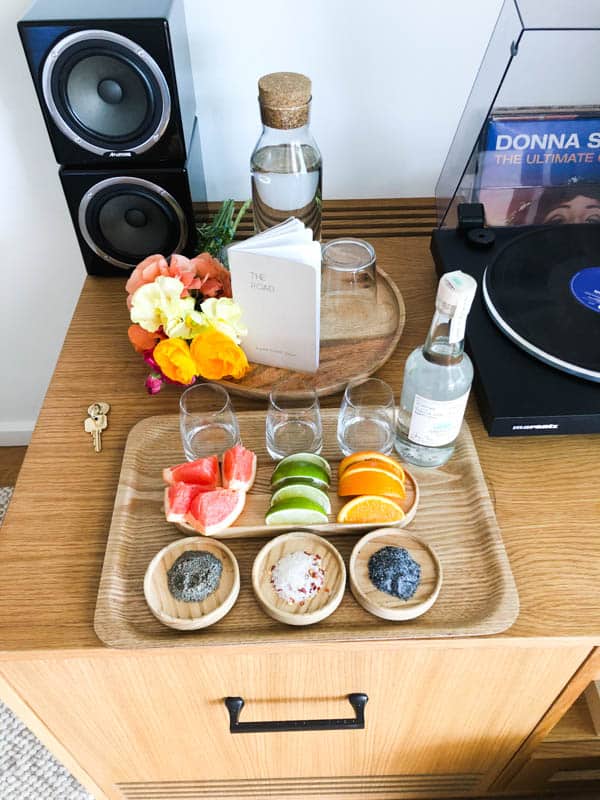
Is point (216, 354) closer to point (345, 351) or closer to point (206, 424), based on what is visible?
point (206, 424)

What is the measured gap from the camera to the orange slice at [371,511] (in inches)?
27.8

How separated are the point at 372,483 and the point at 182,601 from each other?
23 centimetres

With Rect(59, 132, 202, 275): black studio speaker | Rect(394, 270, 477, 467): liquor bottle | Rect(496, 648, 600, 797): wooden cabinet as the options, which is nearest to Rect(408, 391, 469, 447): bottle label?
Rect(394, 270, 477, 467): liquor bottle

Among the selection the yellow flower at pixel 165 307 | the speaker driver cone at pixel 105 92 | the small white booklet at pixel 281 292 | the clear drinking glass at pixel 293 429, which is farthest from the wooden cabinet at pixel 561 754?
the speaker driver cone at pixel 105 92

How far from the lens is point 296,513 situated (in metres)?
0.70

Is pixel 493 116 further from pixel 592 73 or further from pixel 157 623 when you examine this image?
pixel 157 623

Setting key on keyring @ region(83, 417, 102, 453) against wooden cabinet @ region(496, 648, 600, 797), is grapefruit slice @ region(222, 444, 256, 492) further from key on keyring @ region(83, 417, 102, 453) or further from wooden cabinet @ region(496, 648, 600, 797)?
wooden cabinet @ region(496, 648, 600, 797)

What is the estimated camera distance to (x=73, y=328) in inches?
37.7

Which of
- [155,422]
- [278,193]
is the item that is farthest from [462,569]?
[278,193]

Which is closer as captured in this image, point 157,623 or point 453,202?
point 157,623

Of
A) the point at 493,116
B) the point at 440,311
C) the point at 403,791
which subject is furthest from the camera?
the point at 403,791

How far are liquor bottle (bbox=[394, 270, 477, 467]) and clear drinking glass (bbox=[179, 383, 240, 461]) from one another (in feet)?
0.67

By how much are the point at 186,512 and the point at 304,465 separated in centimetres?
14

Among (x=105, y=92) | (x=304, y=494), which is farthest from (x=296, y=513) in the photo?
(x=105, y=92)
